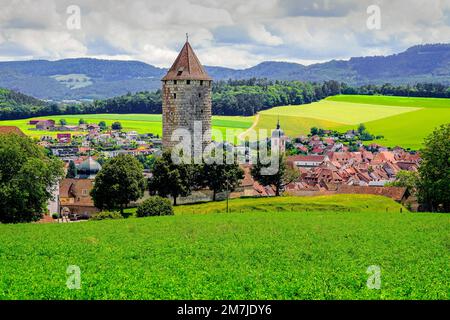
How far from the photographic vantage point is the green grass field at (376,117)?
410ft

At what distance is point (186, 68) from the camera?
189ft

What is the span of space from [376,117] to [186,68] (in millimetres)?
84127

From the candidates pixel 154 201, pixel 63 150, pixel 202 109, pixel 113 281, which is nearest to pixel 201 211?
→ pixel 154 201

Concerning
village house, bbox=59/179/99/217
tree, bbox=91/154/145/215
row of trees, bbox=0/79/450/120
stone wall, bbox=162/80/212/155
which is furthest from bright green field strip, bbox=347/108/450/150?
tree, bbox=91/154/145/215

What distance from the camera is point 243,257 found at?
28750 mm

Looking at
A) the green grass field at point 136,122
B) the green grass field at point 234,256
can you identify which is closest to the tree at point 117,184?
the green grass field at point 234,256

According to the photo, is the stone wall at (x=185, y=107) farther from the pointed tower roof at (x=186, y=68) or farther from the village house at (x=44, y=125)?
the village house at (x=44, y=125)

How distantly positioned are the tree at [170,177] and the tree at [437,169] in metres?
18.3

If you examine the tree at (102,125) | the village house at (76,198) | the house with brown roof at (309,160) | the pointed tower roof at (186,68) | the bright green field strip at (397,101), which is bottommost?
the house with brown roof at (309,160)

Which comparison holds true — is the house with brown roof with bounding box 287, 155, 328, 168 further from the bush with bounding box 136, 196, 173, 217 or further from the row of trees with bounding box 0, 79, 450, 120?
the bush with bounding box 136, 196, 173, 217

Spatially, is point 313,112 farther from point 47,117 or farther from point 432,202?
point 432,202

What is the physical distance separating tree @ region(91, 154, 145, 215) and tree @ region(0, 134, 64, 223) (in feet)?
22.8

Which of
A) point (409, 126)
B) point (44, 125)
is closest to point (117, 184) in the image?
point (409, 126)

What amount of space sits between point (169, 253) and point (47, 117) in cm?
14188
